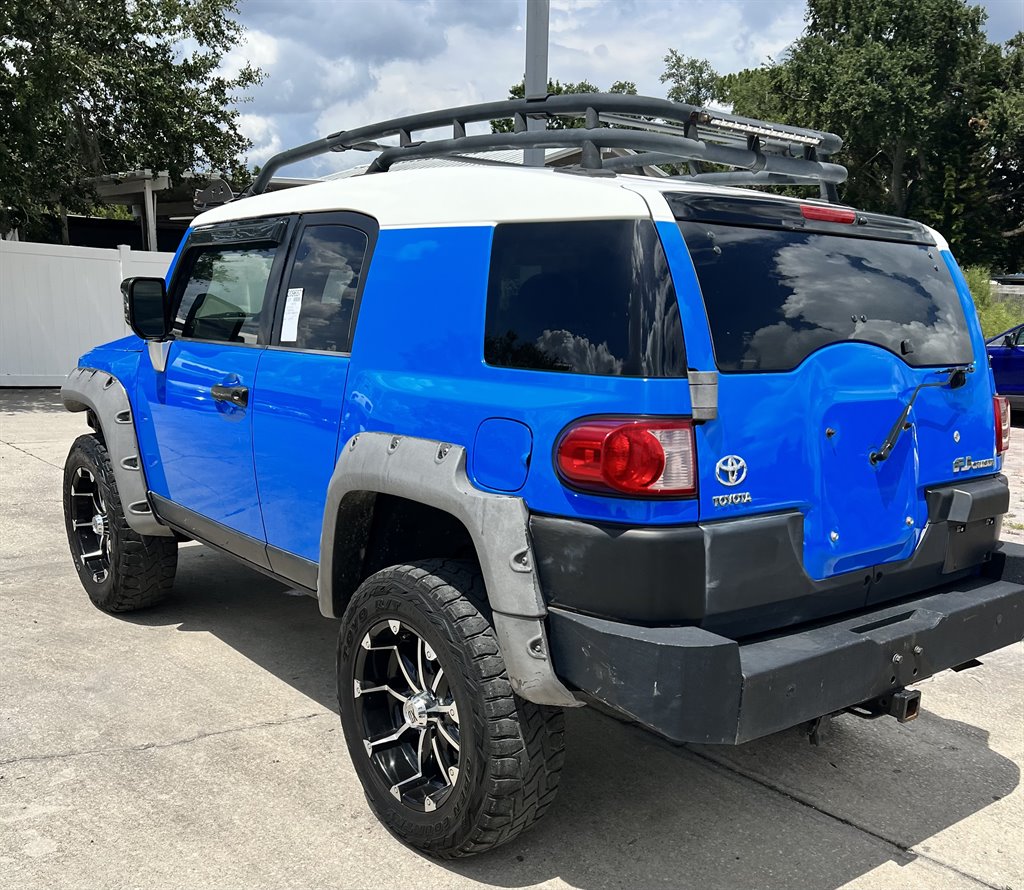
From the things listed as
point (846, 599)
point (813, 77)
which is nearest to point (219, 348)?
point (846, 599)

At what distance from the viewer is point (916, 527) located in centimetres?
311

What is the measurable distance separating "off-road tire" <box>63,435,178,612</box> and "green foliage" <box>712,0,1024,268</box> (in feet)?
116

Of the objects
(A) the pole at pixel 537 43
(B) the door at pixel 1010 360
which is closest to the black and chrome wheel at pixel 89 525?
(A) the pole at pixel 537 43

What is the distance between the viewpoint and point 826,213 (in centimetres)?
304

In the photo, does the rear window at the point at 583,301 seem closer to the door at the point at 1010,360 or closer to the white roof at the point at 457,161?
the white roof at the point at 457,161

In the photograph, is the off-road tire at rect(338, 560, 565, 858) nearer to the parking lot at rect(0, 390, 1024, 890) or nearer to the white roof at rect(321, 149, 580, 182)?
the parking lot at rect(0, 390, 1024, 890)

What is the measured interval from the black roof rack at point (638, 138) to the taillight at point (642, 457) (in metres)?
1.06

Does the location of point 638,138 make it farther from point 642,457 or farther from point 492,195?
point 642,457

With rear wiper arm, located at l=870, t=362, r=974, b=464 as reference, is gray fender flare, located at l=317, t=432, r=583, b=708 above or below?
below

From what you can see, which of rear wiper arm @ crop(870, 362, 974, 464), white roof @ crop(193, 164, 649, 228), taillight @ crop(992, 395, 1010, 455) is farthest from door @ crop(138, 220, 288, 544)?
taillight @ crop(992, 395, 1010, 455)

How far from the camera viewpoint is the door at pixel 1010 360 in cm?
1410

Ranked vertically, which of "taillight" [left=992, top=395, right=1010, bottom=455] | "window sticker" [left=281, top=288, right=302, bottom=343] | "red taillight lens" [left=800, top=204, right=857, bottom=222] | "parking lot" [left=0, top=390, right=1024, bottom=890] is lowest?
"parking lot" [left=0, top=390, right=1024, bottom=890]

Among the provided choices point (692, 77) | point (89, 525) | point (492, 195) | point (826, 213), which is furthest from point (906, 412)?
point (692, 77)

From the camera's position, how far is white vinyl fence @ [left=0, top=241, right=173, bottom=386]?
1483 centimetres
